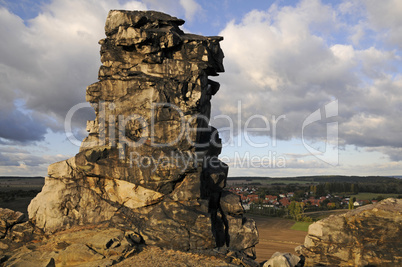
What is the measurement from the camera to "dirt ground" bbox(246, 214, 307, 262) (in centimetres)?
4314

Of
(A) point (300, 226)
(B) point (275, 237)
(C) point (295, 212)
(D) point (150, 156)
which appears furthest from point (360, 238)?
(C) point (295, 212)

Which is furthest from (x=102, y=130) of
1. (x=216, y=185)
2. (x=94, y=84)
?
(x=216, y=185)

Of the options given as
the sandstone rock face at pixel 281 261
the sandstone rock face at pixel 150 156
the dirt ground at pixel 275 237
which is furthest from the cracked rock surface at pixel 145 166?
the dirt ground at pixel 275 237

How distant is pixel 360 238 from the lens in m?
24.3

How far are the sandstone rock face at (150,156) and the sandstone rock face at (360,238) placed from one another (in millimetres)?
5298

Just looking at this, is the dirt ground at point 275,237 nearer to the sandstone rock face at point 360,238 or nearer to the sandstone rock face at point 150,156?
the sandstone rock face at point 360,238

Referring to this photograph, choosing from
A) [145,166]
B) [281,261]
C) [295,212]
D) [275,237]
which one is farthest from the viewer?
[295,212]

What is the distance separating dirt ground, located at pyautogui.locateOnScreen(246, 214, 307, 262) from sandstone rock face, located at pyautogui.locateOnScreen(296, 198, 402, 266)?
12804mm

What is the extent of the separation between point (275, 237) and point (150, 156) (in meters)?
37.1

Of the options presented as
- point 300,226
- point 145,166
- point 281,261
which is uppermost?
point 145,166

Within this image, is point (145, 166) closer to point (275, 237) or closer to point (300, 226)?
point (275, 237)

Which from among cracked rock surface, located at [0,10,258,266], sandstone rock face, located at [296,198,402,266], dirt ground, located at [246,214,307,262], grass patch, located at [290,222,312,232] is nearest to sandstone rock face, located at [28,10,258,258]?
cracked rock surface, located at [0,10,258,266]

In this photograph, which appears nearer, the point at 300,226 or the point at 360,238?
the point at 360,238

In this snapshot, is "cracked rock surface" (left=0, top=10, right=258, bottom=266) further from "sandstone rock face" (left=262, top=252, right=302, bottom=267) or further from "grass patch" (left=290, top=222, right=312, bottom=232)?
"grass patch" (left=290, top=222, right=312, bottom=232)
